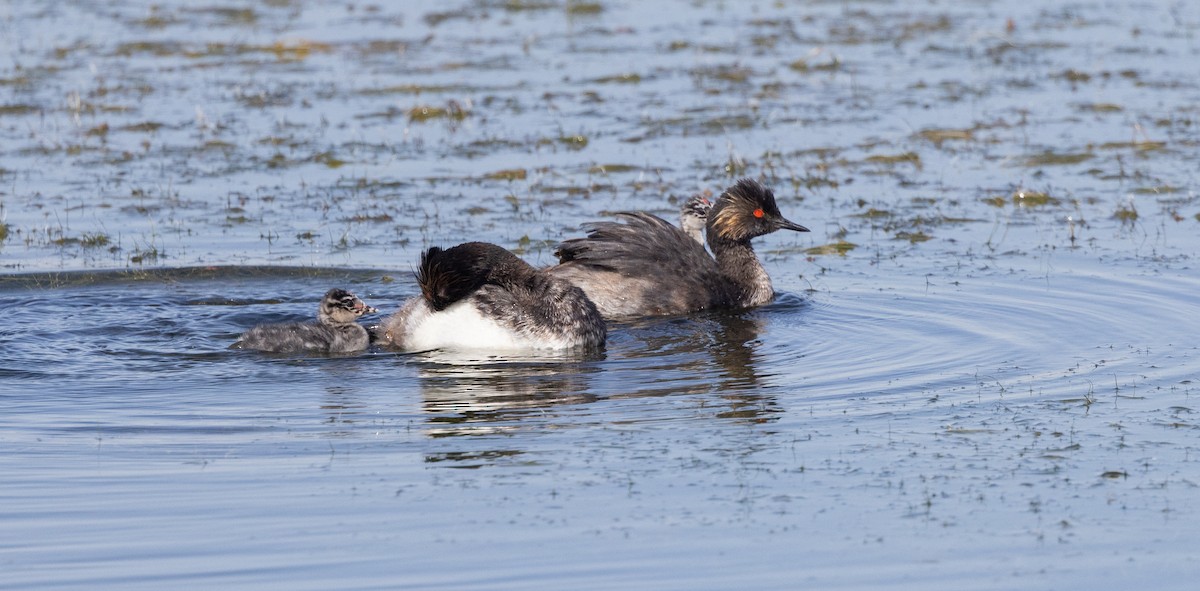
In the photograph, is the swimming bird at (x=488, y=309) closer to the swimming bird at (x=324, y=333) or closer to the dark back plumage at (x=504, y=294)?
the dark back plumage at (x=504, y=294)

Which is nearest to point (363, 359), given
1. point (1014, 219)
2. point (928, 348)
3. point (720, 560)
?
point (928, 348)

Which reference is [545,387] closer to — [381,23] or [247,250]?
[247,250]

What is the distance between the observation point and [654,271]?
13234 millimetres

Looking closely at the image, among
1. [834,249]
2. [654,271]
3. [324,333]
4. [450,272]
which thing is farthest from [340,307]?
[834,249]

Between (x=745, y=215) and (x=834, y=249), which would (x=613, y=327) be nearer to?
(x=745, y=215)

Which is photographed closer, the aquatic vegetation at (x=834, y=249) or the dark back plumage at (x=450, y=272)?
the dark back plumage at (x=450, y=272)

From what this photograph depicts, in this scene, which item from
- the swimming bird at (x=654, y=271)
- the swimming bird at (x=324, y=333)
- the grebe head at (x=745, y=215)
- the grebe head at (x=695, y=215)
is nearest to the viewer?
the swimming bird at (x=324, y=333)

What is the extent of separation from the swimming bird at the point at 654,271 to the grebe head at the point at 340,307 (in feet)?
6.30

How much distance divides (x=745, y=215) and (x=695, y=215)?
0.46 meters

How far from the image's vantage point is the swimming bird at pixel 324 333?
11.4 m

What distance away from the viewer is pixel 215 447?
8.77 m

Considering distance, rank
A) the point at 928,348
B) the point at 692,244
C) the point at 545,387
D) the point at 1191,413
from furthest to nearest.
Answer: the point at 692,244 < the point at 928,348 < the point at 545,387 < the point at 1191,413

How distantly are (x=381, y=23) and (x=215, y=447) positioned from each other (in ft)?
62.7

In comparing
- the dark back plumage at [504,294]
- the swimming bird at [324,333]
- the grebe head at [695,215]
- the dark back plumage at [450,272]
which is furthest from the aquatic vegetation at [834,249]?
the swimming bird at [324,333]
